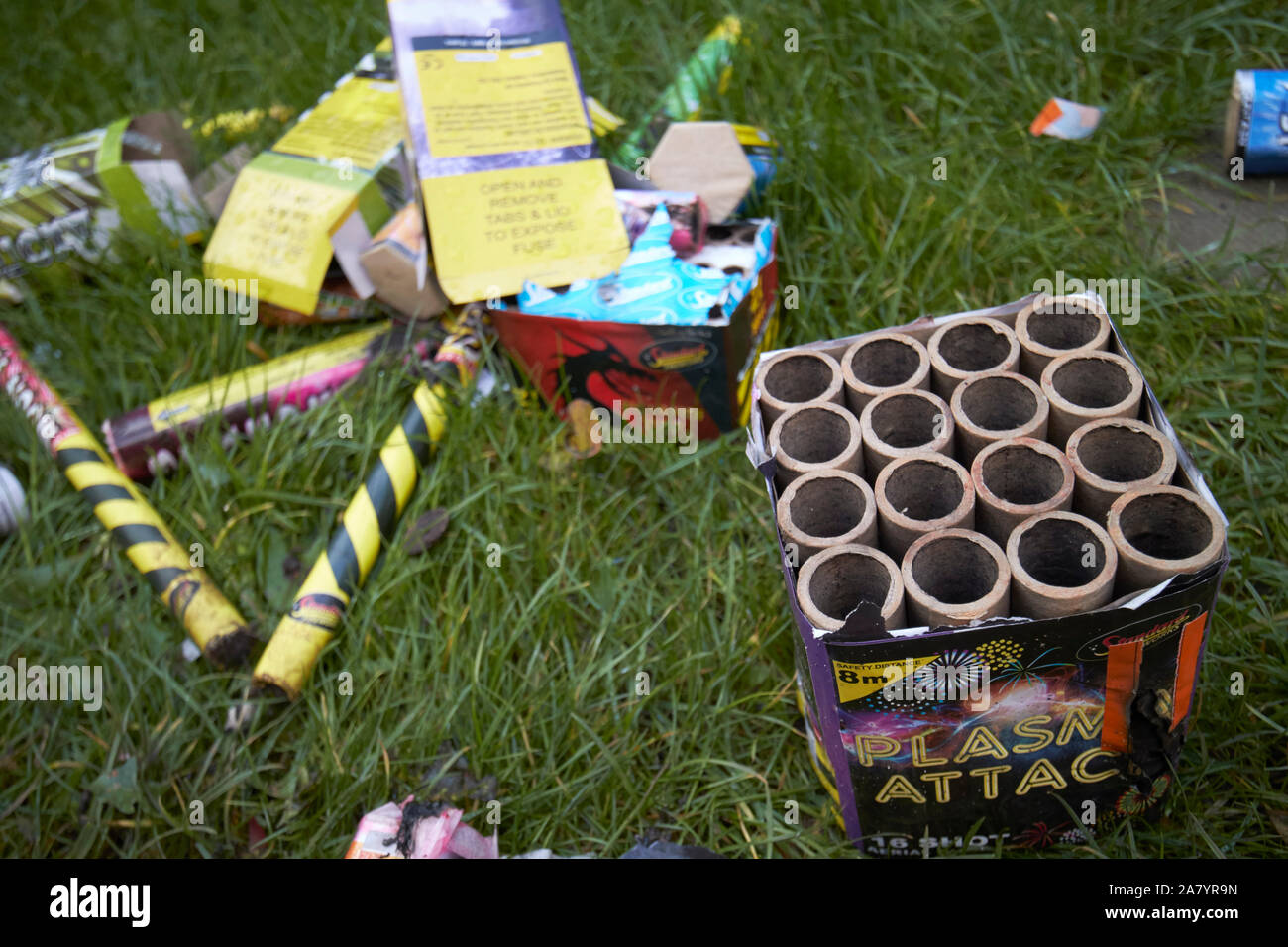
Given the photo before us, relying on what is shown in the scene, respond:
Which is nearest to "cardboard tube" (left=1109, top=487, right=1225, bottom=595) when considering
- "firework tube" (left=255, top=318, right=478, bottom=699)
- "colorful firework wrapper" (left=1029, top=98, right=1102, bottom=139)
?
"firework tube" (left=255, top=318, right=478, bottom=699)

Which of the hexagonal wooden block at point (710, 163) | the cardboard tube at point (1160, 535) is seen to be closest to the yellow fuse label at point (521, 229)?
the hexagonal wooden block at point (710, 163)

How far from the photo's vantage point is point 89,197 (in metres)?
3.22

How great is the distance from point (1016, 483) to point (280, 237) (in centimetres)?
219

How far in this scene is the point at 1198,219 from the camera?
287 centimetres

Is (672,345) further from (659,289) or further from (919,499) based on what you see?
(919,499)

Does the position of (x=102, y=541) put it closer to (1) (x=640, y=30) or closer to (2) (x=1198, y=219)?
(1) (x=640, y=30)

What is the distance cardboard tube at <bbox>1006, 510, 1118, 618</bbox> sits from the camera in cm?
154

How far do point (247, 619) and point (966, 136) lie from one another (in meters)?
2.46

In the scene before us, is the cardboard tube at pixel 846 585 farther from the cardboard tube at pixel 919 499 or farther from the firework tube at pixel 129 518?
the firework tube at pixel 129 518

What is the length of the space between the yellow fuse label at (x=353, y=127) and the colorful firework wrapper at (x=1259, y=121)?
7.94ft

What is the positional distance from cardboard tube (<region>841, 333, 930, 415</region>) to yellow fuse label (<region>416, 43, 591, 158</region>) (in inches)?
52.9

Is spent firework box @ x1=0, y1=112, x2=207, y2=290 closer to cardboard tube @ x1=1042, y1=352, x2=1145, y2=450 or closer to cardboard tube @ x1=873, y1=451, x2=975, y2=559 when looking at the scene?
cardboard tube @ x1=873, y1=451, x2=975, y2=559

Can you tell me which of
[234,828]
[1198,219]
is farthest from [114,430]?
[1198,219]

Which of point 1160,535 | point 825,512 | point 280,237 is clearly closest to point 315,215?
point 280,237
